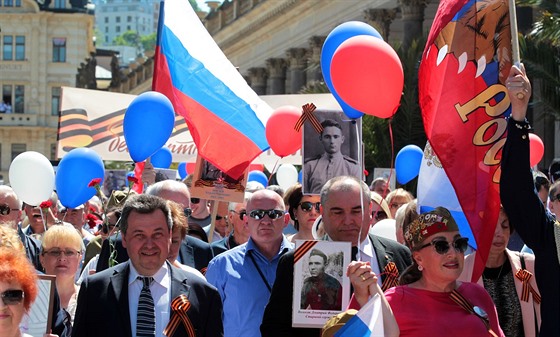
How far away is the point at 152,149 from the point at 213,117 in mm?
923

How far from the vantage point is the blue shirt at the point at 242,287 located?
7816 millimetres

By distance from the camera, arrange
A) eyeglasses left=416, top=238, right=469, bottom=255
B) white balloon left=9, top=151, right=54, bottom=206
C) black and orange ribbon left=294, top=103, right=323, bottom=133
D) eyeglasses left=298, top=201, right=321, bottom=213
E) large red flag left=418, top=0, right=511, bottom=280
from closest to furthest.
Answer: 1. eyeglasses left=416, top=238, right=469, bottom=255
2. large red flag left=418, top=0, right=511, bottom=280
3. black and orange ribbon left=294, top=103, right=323, bottom=133
4. eyeglasses left=298, top=201, right=321, bottom=213
5. white balloon left=9, top=151, right=54, bottom=206

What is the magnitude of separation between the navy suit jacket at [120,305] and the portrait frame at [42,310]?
146 mm

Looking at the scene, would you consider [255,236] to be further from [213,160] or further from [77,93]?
[77,93]

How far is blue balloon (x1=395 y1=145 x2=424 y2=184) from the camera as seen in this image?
Answer: 15016 mm

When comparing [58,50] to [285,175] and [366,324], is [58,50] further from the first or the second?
[366,324]

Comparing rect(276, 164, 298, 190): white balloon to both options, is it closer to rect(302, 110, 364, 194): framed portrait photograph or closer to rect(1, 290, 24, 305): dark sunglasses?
rect(302, 110, 364, 194): framed portrait photograph

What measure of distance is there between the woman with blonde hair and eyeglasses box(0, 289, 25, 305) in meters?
2.26

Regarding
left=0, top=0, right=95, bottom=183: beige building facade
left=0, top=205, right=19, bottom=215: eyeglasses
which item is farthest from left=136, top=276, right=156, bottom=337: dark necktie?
left=0, top=0, right=95, bottom=183: beige building facade

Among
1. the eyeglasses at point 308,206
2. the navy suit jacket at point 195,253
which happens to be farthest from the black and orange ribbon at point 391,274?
the eyeglasses at point 308,206

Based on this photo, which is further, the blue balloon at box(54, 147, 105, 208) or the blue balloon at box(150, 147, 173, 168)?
the blue balloon at box(150, 147, 173, 168)

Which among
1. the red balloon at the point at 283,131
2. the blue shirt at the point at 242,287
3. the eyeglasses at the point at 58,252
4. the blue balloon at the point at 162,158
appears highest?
the red balloon at the point at 283,131

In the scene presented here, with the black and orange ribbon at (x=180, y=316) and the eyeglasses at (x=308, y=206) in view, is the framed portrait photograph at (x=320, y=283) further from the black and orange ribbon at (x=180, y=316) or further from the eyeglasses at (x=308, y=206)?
the eyeglasses at (x=308, y=206)

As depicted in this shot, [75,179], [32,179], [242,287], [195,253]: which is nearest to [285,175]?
[32,179]
